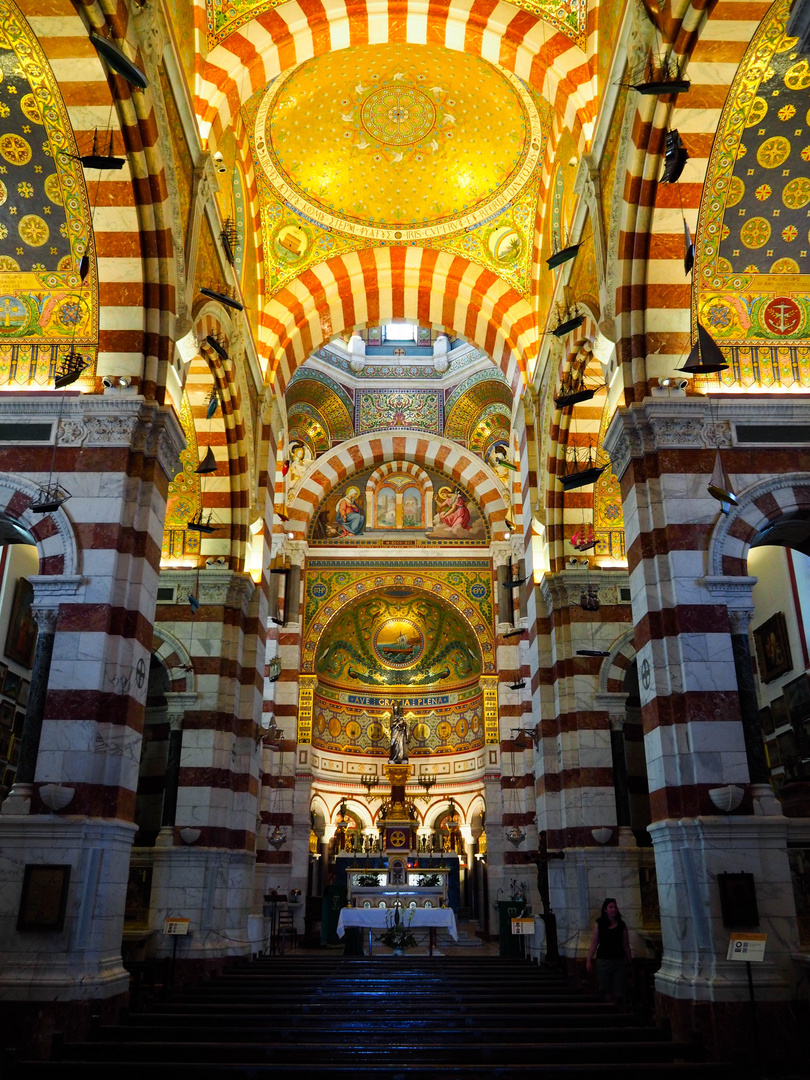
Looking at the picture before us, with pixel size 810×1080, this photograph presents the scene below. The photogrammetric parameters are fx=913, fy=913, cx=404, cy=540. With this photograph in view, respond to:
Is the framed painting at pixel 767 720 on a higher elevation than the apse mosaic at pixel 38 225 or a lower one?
lower

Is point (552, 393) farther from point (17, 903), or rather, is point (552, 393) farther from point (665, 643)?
point (17, 903)

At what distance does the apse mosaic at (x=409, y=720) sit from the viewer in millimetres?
25219

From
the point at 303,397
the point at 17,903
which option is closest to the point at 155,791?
the point at 17,903

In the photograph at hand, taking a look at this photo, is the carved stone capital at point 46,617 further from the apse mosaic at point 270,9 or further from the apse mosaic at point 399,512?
the apse mosaic at point 399,512

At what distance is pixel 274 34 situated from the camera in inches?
445

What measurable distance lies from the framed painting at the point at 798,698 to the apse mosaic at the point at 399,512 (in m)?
→ 13.9

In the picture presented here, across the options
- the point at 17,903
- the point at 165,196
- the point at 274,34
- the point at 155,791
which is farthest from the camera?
the point at 155,791

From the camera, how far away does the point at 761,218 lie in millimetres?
9102

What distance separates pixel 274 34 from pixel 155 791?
1058cm

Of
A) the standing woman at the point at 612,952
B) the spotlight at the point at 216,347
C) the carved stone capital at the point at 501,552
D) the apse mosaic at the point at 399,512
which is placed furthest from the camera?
the apse mosaic at the point at 399,512

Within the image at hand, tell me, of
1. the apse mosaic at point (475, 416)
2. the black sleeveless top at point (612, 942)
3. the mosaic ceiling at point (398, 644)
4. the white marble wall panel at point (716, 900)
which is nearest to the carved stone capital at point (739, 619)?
the white marble wall panel at point (716, 900)

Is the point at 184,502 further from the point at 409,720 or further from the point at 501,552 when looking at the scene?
the point at 409,720

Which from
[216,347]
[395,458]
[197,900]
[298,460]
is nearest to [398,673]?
[395,458]

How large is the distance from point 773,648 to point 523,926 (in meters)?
5.03
